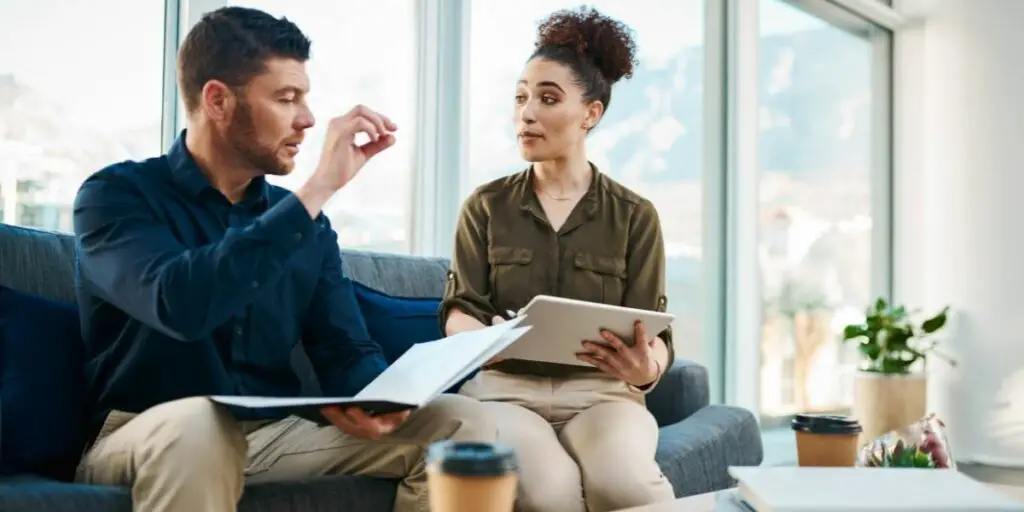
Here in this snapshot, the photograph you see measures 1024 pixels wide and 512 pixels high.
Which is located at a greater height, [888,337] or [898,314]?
[898,314]

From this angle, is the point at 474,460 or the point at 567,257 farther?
the point at 567,257

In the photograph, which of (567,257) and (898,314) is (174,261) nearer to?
(567,257)

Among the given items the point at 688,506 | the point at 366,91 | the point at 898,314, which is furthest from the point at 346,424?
the point at 898,314

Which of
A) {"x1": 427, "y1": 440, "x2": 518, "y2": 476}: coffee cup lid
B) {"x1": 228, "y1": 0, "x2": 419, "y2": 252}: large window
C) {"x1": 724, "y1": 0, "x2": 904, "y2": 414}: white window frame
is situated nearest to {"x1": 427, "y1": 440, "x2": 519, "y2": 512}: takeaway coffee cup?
{"x1": 427, "y1": 440, "x2": 518, "y2": 476}: coffee cup lid

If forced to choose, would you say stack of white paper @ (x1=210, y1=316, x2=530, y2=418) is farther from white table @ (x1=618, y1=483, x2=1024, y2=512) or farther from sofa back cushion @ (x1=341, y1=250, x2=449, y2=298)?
sofa back cushion @ (x1=341, y1=250, x2=449, y2=298)

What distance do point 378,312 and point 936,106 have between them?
4.20 metres

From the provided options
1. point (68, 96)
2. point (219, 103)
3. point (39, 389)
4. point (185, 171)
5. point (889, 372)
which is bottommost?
point (889, 372)

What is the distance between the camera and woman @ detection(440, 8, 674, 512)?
193 centimetres

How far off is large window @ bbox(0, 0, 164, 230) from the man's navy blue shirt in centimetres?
72

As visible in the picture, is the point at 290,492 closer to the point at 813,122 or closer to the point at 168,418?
the point at 168,418

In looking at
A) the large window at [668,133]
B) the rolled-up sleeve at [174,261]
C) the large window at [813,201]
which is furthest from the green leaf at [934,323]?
the rolled-up sleeve at [174,261]

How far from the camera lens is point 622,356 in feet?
6.23

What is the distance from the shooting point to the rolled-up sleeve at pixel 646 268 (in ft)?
7.04

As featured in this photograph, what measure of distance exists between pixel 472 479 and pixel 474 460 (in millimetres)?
16
